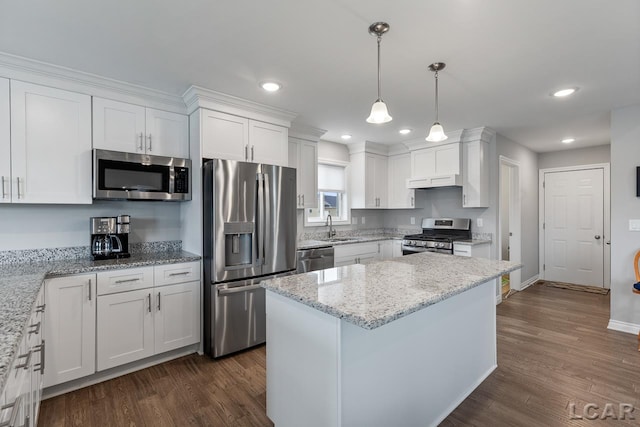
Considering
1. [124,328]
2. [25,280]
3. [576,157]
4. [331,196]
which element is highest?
[576,157]

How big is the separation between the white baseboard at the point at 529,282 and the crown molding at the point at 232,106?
15.3ft

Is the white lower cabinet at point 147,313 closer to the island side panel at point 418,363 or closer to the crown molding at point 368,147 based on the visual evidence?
the island side panel at point 418,363

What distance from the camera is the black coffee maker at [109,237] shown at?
2.70 meters

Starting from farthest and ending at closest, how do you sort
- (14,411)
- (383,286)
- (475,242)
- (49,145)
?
(475,242) < (49,145) < (383,286) < (14,411)

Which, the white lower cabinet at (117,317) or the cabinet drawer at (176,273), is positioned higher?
the cabinet drawer at (176,273)

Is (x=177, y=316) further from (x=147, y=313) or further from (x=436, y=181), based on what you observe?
(x=436, y=181)

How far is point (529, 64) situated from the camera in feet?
7.90

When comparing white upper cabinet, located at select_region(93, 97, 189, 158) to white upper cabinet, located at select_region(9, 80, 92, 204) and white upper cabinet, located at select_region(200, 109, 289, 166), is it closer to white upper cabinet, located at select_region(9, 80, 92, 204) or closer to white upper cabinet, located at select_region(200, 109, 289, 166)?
white upper cabinet, located at select_region(9, 80, 92, 204)

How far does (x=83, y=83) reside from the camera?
8.50 ft

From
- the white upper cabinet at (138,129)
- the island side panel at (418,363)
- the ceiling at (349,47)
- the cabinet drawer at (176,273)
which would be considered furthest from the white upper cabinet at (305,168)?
the island side panel at (418,363)

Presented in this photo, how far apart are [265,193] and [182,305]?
1.26m

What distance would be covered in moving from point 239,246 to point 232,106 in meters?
1.37

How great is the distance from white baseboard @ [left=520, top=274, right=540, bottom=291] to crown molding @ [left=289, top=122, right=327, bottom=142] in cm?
417

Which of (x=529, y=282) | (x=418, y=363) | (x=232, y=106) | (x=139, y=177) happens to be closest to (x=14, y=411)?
(x=418, y=363)
